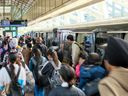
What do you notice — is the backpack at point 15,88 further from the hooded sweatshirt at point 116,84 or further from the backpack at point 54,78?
the hooded sweatshirt at point 116,84

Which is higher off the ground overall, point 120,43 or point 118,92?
point 120,43

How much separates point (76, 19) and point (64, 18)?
3.03 metres

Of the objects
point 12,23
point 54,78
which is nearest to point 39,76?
point 54,78

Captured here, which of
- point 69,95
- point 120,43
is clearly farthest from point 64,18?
point 120,43

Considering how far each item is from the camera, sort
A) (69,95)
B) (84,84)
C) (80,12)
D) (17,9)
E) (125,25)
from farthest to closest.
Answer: (17,9)
(80,12)
(125,25)
(84,84)
(69,95)

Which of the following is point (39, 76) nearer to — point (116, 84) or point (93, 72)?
point (93, 72)

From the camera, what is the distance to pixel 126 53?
6.43 feet

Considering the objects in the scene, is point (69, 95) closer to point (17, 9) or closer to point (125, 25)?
point (125, 25)

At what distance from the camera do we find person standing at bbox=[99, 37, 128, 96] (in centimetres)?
188

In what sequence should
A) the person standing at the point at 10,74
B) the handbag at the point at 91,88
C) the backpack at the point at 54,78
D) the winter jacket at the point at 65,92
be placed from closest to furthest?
the winter jacket at the point at 65,92
the handbag at the point at 91,88
the person standing at the point at 10,74
the backpack at the point at 54,78

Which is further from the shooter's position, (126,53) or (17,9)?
(17,9)

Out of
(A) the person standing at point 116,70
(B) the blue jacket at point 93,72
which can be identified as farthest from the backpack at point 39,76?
(A) the person standing at point 116,70

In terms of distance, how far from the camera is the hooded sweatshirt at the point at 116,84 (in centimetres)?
188

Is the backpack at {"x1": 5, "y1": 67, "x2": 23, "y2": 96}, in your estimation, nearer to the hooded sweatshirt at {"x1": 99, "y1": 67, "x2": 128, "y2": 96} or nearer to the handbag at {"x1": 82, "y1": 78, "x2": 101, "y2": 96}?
the handbag at {"x1": 82, "y1": 78, "x2": 101, "y2": 96}
